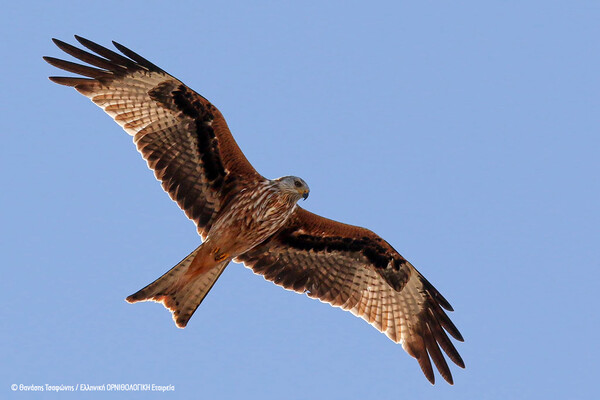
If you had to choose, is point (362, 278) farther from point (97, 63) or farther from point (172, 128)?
point (97, 63)

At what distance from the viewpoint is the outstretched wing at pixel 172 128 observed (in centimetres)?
1188

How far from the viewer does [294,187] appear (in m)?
12.1

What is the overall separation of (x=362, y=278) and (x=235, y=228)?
2252 millimetres

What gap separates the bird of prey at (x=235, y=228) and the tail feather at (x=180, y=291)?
0.01m

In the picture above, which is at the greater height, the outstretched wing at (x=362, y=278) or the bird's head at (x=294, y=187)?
the bird's head at (x=294, y=187)

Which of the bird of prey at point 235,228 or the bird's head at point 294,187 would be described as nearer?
the bird of prey at point 235,228

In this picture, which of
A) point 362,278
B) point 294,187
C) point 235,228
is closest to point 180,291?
point 235,228

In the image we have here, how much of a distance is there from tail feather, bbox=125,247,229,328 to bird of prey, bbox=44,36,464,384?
0.01m

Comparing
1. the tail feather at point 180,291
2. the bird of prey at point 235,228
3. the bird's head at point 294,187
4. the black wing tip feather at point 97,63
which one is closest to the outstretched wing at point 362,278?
the bird of prey at point 235,228

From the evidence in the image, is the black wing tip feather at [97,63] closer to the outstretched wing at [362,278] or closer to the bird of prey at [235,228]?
the bird of prey at [235,228]

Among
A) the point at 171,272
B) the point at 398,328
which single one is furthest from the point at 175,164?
the point at 398,328

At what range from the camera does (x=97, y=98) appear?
38.9ft

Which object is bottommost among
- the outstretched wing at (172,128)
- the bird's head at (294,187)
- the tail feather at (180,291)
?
the tail feather at (180,291)

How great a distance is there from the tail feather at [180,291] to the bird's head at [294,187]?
150cm
